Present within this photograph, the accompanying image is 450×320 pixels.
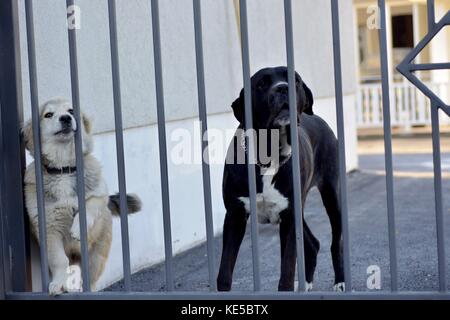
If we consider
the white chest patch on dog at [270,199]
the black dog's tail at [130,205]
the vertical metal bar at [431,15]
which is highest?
the vertical metal bar at [431,15]

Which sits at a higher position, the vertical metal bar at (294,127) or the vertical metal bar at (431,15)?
the vertical metal bar at (431,15)

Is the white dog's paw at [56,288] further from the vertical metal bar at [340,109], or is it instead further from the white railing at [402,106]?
the white railing at [402,106]

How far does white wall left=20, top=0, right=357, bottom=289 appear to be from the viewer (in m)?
5.65

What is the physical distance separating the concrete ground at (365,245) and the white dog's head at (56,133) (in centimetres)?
154

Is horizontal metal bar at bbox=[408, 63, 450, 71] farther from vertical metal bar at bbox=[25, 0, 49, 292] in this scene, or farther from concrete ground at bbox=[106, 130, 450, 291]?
concrete ground at bbox=[106, 130, 450, 291]

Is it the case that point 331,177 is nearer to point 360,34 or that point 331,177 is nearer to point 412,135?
point 412,135

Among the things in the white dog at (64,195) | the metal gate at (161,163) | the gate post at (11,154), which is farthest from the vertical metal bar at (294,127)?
the gate post at (11,154)

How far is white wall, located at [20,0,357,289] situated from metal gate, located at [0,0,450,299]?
55 centimetres

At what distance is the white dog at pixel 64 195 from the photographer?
15.3 ft

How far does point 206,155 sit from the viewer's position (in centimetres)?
416

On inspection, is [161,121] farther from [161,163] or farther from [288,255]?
[288,255]

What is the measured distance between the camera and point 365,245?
291 inches

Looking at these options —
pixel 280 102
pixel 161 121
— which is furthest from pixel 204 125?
pixel 280 102
